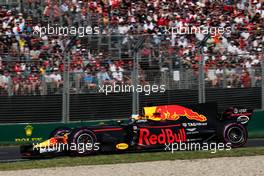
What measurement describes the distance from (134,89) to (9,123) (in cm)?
350

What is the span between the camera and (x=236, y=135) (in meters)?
14.0

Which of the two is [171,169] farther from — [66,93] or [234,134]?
[66,93]

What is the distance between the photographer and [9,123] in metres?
16.1

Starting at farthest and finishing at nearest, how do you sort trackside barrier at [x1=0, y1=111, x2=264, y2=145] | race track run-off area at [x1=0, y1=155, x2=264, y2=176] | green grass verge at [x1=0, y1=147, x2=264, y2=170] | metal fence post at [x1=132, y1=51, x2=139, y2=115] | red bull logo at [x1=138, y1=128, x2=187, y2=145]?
metal fence post at [x1=132, y1=51, x2=139, y2=115]
trackside barrier at [x1=0, y1=111, x2=264, y2=145]
red bull logo at [x1=138, y1=128, x2=187, y2=145]
green grass verge at [x1=0, y1=147, x2=264, y2=170]
race track run-off area at [x1=0, y1=155, x2=264, y2=176]

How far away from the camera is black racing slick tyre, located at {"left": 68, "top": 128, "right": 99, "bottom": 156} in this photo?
500 inches

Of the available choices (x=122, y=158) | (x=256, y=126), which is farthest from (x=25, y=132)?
(x=256, y=126)

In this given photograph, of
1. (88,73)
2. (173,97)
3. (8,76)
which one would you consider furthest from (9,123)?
(173,97)

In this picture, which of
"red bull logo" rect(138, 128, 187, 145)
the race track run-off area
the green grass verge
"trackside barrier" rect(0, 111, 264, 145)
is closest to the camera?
the race track run-off area

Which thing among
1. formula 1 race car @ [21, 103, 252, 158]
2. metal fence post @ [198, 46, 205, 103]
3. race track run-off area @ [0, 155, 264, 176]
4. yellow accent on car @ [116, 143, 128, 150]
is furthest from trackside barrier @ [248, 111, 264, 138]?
race track run-off area @ [0, 155, 264, 176]

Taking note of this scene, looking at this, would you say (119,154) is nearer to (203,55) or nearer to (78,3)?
A: (203,55)

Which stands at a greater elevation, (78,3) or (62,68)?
(78,3)

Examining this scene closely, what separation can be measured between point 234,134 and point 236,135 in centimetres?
6

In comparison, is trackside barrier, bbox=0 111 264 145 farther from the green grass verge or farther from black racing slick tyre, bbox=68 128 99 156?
the green grass verge

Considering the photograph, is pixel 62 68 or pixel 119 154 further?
pixel 62 68
